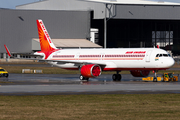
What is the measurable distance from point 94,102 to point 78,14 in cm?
8961

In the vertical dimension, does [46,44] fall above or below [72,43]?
below

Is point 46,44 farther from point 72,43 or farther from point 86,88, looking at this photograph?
point 72,43

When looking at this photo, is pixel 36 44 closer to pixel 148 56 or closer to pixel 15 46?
pixel 15 46

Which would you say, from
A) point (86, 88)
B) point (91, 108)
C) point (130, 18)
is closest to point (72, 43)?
point (130, 18)

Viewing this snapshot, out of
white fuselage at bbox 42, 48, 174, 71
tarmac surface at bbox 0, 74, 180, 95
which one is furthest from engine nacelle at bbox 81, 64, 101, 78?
tarmac surface at bbox 0, 74, 180, 95

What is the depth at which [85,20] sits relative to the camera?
112 metres

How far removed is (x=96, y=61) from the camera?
5062 cm

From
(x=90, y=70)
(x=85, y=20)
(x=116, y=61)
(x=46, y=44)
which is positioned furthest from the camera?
(x=85, y=20)

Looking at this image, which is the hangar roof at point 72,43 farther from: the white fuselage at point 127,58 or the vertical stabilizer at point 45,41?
the white fuselage at point 127,58

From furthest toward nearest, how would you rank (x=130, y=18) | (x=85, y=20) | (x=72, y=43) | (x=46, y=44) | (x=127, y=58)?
(x=85, y=20) → (x=72, y=43) → (x=130, y=18) → (x=46, y=44) → (x=127, y=58)

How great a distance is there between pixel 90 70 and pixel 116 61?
371cm

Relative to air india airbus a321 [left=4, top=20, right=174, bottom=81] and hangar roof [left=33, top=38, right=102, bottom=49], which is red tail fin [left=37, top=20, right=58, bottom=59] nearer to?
air india airbus a321 [left=4, top=20, right=174, bottom=81]

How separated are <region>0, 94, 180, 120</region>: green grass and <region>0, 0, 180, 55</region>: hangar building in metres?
77.9

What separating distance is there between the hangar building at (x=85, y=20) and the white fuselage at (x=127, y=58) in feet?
169
